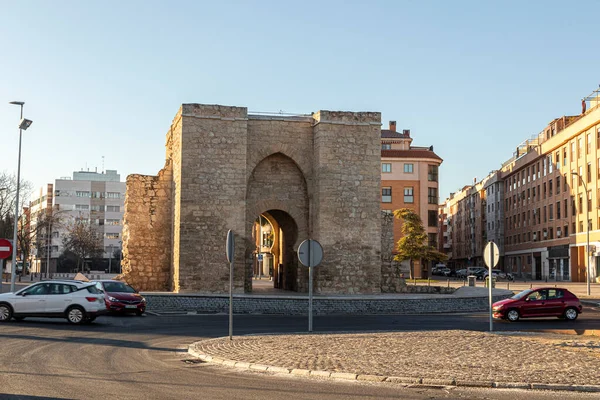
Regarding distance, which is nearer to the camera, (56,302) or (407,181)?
(56,302)

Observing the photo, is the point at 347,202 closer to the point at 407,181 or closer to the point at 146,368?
the point at 146,368

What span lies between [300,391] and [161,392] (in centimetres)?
191

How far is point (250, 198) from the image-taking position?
3478cm

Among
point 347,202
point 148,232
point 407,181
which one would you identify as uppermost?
point 407,181

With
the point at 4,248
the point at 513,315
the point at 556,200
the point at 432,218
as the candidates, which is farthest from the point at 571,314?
the point at 432,218

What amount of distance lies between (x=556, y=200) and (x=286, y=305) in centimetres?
5458

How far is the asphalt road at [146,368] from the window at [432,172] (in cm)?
5665

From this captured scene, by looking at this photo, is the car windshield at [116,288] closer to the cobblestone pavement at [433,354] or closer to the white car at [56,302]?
the white car at [56,302]

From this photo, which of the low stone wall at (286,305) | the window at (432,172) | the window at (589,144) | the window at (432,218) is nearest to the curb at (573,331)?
the low stone wall at (286,305)

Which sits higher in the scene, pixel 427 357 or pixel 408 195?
pixel 408 195

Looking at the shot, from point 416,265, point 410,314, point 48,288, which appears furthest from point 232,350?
point 416,265

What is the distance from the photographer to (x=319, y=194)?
33.8 meters

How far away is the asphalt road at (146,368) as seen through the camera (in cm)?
948

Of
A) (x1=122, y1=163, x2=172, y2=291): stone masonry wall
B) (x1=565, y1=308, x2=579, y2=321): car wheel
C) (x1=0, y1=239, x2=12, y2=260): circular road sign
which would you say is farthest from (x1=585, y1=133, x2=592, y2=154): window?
(x1=0, y1=239, x2=12, y2=260): circular road sign
